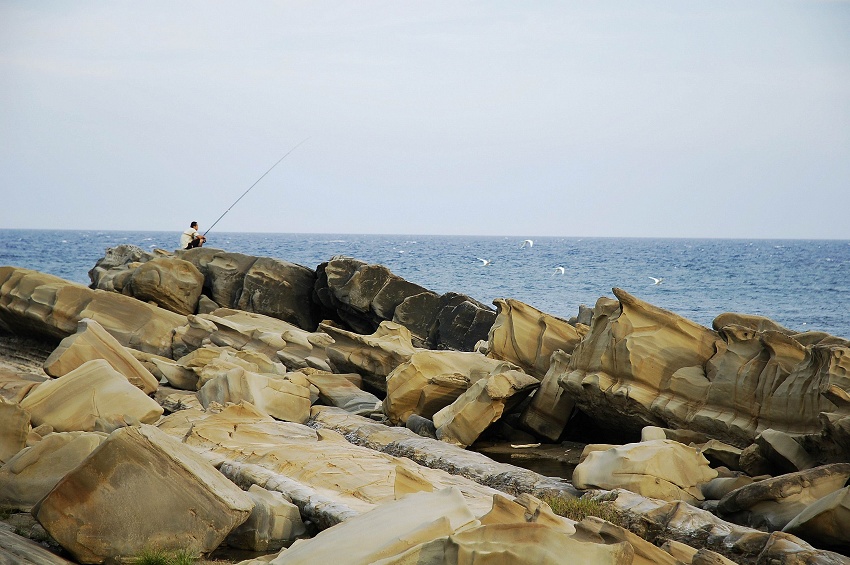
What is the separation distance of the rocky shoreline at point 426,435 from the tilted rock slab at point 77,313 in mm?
49

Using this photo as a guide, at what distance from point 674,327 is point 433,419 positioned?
142 inches

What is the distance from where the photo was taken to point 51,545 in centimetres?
680

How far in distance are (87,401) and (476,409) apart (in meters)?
5.16

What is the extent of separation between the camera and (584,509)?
7438 mm

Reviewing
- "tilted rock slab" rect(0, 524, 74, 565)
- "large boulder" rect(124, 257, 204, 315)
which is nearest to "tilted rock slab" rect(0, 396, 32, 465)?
"tilted rock slab" rect(0, 524, 74, 565)

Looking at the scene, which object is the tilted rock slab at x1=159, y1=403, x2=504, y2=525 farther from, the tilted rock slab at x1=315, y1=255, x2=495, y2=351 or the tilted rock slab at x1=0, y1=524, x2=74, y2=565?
the tilted rock slab at x1=315, y1=255, x2=495, y2=351

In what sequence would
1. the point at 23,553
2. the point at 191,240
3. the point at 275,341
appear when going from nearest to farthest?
the point at 23,553 < the point at 275,341 < the point at 191,240

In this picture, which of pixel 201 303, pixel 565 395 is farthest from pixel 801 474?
pixel 201 303

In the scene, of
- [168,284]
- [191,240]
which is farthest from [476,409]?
[191,240]

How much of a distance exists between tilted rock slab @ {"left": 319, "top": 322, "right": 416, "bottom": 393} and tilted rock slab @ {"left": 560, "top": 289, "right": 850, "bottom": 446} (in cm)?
359

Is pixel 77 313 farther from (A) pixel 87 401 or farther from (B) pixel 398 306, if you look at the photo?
(A) pixel 87 401

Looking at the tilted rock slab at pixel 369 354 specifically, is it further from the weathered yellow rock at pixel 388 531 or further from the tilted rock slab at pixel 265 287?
the weathered yellow rock at pixel 388 531

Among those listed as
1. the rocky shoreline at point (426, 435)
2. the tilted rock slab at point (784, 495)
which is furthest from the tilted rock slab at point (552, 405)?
the tilted rock slab at point (784, 495)

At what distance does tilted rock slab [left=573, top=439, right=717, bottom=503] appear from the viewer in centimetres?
830
